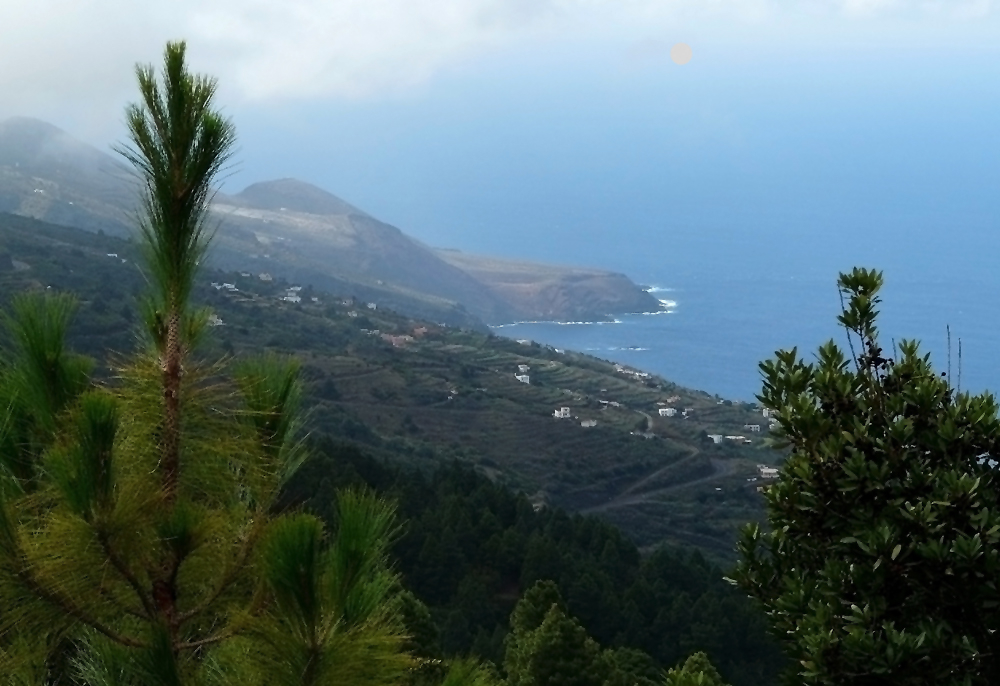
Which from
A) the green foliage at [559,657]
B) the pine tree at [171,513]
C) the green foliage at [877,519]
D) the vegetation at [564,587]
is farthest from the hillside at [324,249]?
the green foliage at [877,519]

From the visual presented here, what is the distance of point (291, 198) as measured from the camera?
421 feet

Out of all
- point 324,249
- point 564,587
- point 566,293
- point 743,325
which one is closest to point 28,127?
point 324,249

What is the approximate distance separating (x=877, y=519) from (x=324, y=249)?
101 metres

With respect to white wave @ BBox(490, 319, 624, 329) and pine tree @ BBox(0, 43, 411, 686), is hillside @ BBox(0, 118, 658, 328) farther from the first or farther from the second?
pine tree @ BBox(0, 43, 411, 686)

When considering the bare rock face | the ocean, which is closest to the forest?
the ocean

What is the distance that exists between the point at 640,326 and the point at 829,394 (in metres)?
78.4

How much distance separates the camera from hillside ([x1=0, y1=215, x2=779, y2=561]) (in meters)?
35.1

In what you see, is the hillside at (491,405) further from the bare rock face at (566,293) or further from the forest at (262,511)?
the forest at (262,511)

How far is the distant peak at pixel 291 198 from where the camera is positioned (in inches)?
4902

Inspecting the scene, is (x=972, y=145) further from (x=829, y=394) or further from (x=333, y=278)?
(x=829, y=394)

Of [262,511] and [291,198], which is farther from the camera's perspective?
[291,198]

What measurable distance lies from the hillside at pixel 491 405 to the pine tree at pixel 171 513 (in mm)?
25852

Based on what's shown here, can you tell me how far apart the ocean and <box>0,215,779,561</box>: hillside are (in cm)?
1047

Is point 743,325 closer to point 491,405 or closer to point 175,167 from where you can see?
point 491,405
